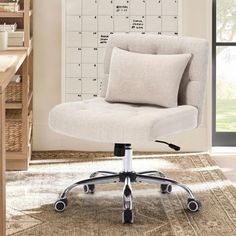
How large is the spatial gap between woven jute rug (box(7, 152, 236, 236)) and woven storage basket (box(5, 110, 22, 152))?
164 mm

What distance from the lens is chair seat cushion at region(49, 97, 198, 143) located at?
3.28 m

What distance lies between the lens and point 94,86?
193 inches

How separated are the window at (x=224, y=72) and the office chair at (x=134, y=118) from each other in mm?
1242

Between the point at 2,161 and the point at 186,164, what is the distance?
2078 mm

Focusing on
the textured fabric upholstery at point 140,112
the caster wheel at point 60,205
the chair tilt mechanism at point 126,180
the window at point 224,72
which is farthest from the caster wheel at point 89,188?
the window at point 224,72

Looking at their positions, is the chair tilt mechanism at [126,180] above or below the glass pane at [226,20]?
below

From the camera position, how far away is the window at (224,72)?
16.5ft

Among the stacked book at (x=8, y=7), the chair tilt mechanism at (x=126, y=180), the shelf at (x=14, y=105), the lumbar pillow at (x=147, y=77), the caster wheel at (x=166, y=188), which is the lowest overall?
the caster wheel at (x=166, y=188)

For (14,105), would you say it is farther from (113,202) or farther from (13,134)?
(113,202)

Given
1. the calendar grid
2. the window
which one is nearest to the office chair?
the calendar grid

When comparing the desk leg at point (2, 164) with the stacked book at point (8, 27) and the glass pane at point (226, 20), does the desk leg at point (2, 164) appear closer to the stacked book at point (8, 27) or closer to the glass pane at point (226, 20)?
the stacked book at point (8, 27)

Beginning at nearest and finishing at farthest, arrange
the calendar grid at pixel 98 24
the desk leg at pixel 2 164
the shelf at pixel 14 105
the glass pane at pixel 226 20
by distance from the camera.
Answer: the desk leg at pixel 2 164
the shelf at pixel 14 105
the calendar grid at pixel 98 24
the glass pane at pixel 226 20

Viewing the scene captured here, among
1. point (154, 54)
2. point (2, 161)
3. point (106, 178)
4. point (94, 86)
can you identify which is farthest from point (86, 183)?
point (94, 86)

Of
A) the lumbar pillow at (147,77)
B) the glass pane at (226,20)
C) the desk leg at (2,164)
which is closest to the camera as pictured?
the desk leg at (2,164)
